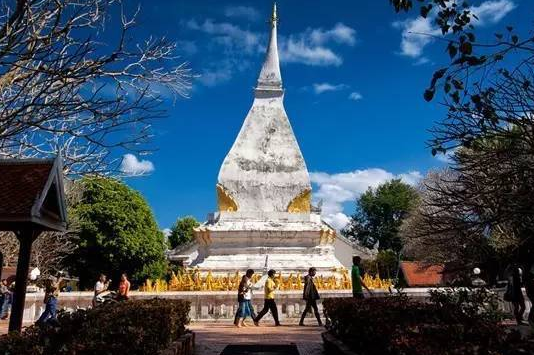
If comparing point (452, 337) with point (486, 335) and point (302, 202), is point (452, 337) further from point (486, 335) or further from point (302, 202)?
point (302, 202)

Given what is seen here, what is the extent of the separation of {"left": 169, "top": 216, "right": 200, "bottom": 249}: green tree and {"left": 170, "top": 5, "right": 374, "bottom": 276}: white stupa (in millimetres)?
37898

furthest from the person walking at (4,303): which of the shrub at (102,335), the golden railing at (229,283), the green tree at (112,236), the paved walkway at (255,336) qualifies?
the green tree at (112,236)

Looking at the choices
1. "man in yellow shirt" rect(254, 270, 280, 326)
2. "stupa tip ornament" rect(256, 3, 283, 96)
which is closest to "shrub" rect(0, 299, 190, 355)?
"man in yellow shirt" rect(254, 270, 280, 326)

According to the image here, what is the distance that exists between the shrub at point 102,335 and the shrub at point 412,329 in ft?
8.46

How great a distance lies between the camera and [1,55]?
22.4ft

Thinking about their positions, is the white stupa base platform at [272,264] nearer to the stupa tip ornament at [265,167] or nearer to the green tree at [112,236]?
the stupa tip ornament at [265,167]

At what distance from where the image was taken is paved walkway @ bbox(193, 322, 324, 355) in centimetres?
1034

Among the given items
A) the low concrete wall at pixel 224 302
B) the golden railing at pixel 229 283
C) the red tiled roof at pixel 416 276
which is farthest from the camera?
the red tiled roof at pixel 416 276

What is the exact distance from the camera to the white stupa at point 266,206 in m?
20.5

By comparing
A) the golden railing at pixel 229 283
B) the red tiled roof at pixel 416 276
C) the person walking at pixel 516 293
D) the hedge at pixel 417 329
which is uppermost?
the red tiled roof at pixel 416 276

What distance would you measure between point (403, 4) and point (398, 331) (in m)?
3.28

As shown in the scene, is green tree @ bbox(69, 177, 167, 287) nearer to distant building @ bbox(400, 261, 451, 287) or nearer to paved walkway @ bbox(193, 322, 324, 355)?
distant building @ bbox(400, 261, 451, 287)

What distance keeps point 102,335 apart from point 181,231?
55836 millimetres

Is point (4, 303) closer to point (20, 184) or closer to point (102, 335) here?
point (20, 184)
